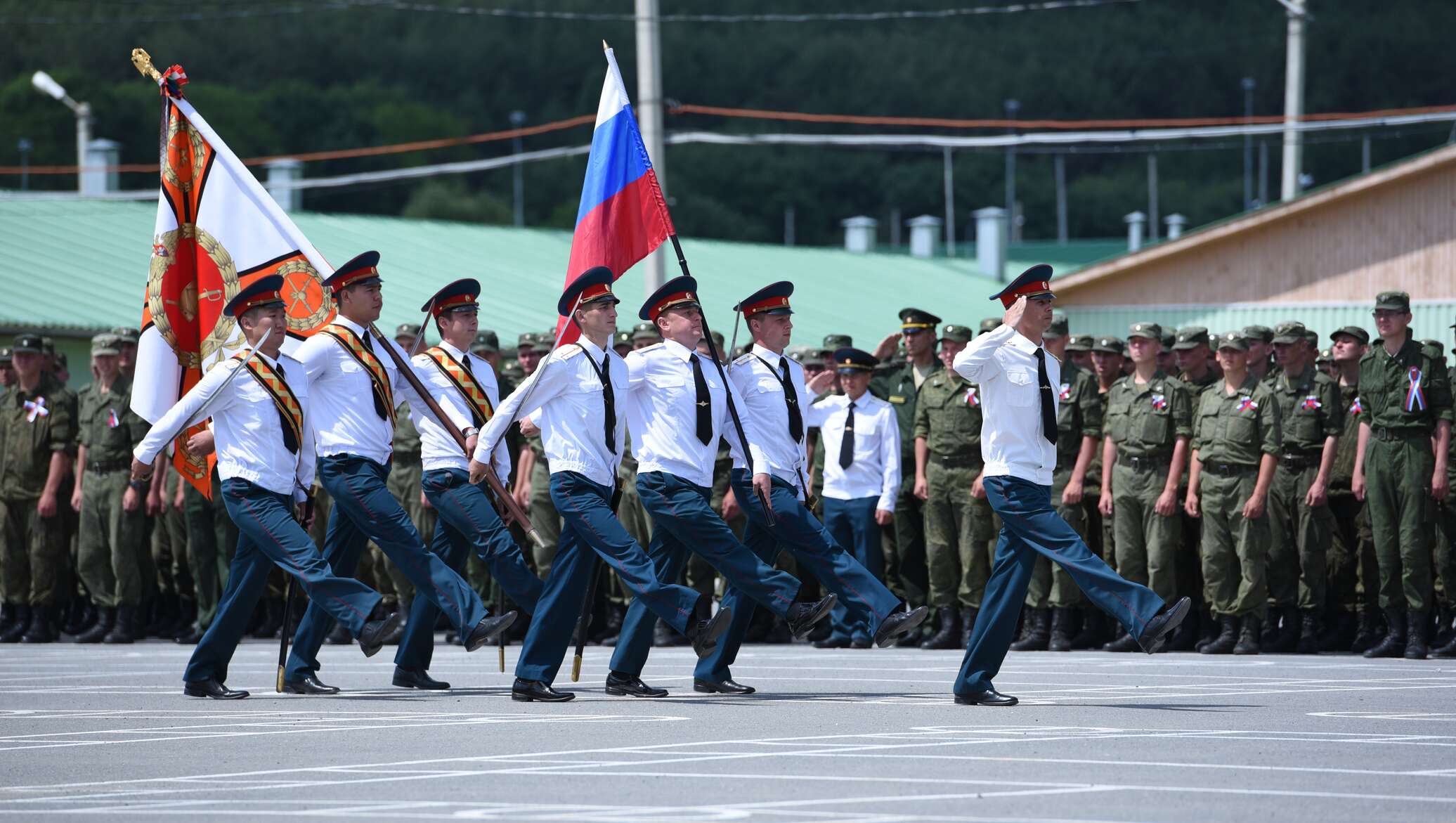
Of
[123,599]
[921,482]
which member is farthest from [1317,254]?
[123,599]

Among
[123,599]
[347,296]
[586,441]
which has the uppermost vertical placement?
[347,296]

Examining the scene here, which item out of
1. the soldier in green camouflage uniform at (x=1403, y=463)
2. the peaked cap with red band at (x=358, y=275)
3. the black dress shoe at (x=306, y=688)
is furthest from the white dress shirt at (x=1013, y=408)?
the soldier in green camouflage uniform at (x=1403, y=463)

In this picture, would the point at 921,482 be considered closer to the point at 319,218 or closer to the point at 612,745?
the point at 612,745

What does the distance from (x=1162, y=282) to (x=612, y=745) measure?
16760 mm

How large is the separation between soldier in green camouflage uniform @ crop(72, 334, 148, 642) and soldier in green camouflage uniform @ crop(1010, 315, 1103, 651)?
23.9 feet

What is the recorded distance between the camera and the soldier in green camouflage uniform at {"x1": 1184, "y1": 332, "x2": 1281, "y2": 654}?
48.4 ft

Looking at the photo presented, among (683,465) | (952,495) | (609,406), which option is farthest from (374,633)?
(952,495)

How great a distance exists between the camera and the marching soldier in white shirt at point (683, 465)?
36.3ft

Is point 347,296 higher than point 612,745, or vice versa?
point 347,296

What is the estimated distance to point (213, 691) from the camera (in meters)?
11.6

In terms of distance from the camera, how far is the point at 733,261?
37562 mm

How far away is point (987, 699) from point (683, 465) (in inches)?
78.5

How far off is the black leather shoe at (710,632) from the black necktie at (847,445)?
5300 mm

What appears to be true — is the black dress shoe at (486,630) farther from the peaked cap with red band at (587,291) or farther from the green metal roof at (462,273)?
the green metal roof at (462,273)
